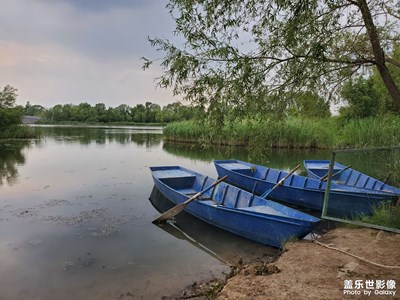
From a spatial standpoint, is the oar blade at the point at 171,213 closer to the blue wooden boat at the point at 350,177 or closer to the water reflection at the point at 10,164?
the blue wooden boat at the point at 350,177

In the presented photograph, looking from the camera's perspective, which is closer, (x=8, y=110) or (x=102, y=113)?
(x=8, y=110)

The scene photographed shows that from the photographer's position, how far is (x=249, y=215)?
5539 millimetres

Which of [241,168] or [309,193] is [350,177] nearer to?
[309,193]

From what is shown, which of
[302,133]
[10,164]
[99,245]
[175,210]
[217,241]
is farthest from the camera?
[302,133]

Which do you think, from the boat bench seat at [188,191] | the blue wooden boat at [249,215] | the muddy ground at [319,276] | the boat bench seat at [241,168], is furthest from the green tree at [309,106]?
the boat bench seat at [241,168]

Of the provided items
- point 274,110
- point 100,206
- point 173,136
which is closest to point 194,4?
point 274,110

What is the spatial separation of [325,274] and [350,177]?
21.6 ft

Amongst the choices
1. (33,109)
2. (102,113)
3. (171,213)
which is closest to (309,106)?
(171,213)

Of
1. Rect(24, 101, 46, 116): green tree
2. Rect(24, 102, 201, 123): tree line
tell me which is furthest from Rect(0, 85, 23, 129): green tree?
Rect(24, 101, 46, 116): green tree

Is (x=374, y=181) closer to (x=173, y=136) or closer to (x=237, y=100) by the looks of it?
(x=237, y=100)

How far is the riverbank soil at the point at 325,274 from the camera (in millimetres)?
3211

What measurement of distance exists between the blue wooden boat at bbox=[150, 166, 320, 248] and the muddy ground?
33cm

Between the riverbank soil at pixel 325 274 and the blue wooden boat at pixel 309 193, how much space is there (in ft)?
5.70

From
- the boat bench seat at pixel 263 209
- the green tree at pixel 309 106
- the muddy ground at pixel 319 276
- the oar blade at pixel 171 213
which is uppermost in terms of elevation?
the green tree at pixel 309 106
